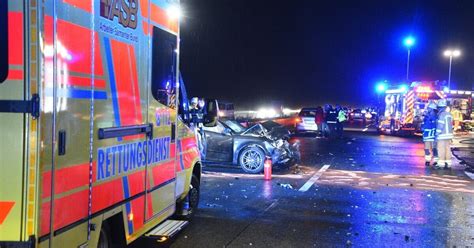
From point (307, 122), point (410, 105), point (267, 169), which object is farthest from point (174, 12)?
point (410, 105)

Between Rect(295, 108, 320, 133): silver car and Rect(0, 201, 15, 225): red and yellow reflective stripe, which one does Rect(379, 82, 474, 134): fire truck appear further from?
Rect(0, 201, 15, 225): red and yellow reflective stripe

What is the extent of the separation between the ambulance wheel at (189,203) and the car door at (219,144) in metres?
5.09

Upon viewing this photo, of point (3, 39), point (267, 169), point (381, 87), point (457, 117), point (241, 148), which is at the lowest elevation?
point (267, 169)

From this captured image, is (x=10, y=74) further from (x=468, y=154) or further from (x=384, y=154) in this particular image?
(x=468, y=154)

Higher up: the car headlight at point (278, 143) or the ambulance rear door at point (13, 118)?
the ambulance rear door at point (13, 118)

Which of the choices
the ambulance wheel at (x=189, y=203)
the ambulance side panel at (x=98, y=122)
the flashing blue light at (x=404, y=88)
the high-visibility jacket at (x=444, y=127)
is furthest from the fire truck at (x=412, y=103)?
the ambulance side panel at (x=98, y=122)

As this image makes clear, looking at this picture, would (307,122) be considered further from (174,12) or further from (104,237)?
(104,237)

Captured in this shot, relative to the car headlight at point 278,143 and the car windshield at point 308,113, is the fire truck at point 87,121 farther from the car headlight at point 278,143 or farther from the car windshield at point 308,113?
the car windshield at point 308,113

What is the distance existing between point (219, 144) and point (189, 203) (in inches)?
219

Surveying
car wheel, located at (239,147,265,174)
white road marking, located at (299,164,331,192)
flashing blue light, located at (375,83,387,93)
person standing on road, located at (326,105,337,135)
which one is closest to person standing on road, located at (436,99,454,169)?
white road marking, located at (299,164,331,192)

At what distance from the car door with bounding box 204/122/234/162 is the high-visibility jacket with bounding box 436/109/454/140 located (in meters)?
5.92

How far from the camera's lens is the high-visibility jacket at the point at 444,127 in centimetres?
1400

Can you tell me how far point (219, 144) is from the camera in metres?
12.8

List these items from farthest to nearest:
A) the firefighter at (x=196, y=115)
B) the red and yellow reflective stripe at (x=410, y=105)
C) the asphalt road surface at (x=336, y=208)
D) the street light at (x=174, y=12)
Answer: the red and yellow reflective stripe at (x=410, y=105) → the firefighter at (x=196, y=115) → the asphalt road surface at (x=336, y=208) → the street light at (x=174, y=12)
